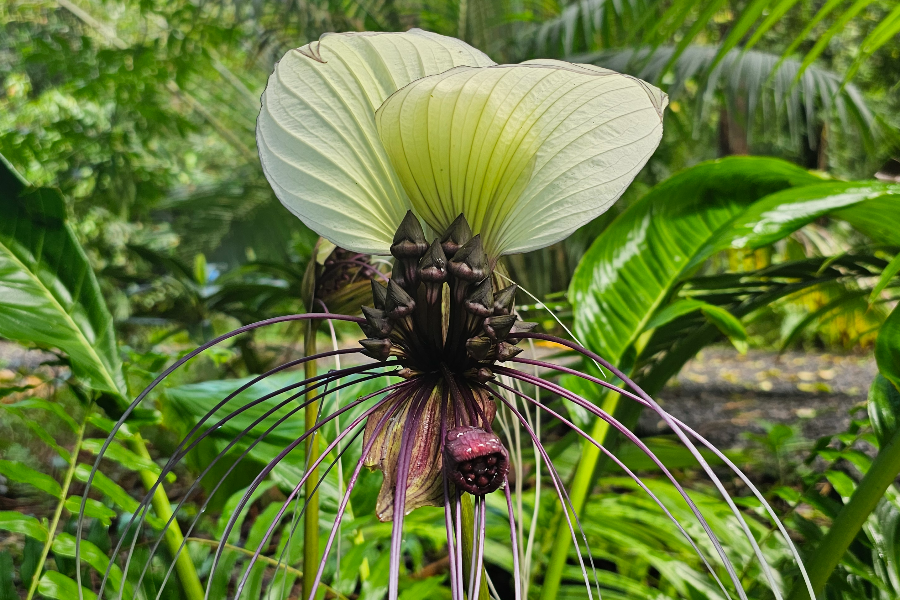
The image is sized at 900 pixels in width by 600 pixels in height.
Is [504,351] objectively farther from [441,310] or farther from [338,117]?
[338,117]

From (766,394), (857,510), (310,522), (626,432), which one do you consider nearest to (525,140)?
(626,432)

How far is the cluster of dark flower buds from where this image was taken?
1.09 feet

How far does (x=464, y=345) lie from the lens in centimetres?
35

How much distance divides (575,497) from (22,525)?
1.92 ft

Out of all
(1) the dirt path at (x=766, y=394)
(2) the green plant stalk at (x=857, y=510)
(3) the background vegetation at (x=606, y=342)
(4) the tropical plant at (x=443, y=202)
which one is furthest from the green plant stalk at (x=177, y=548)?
(1) the dirt path at (x=766, y=394)

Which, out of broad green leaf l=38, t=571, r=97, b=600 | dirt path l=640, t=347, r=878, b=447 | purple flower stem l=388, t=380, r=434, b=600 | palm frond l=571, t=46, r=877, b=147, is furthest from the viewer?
palm frond l=571, t=46, r=877, b=147

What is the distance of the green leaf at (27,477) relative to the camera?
57cm

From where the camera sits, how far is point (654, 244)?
0.82 m

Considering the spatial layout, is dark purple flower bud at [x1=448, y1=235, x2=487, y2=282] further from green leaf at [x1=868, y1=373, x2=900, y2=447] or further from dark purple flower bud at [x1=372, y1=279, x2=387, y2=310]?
green leaf at [x1=868, y1=373, x2=900, y2=447]

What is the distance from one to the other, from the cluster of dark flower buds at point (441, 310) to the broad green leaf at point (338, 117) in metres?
0.05

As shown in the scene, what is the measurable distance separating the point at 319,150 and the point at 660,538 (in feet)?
3.38

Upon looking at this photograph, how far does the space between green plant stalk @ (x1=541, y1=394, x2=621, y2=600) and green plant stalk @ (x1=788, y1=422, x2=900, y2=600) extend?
0.80ft

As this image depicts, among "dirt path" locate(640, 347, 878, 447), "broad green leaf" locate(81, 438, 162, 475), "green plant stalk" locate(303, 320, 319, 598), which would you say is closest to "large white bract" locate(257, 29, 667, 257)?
"green plant stalk" locate(303, 320, 319, 598)

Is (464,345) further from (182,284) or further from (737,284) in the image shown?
(182,284)
